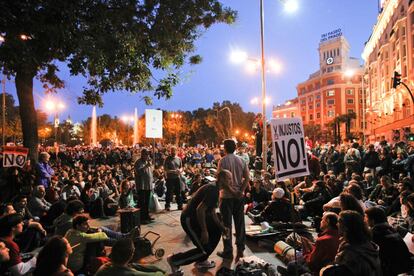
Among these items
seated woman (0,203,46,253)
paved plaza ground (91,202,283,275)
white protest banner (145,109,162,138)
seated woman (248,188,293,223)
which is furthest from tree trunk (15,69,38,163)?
seated woman (248,188,293,223)

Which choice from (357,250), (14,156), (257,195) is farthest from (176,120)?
(357,250)

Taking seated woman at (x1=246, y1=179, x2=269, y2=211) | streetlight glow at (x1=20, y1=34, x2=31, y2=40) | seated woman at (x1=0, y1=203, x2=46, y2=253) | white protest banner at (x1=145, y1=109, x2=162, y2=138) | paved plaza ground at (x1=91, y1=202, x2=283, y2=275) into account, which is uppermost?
streetlight glow at (x1=20, y1=34, x2=31, y2=40)

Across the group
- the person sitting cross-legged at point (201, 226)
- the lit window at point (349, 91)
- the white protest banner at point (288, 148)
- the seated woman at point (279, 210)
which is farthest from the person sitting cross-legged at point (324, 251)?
the lit window at point (349, 91)

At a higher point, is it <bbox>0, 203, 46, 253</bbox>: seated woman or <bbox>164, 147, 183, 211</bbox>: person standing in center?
<bbox>164, 147, 183, 211</bbox>: person standing in center

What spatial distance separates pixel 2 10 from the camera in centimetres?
880

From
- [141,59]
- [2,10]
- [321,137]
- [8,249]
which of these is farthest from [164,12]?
[321,137]

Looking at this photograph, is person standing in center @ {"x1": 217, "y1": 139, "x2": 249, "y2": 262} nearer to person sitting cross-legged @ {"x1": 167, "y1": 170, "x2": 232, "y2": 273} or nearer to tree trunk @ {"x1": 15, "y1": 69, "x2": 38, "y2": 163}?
person sitting cross-legged @ {"x1": 167, "y1": 170, "x2": 232, "y2": 273}

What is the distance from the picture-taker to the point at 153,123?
1250cm

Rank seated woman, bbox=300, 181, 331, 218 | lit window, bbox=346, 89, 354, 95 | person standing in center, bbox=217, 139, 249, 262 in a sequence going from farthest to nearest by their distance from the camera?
lit window, bbox=346, 89, 354, 95, seated woman, bbox=300, 181, 331, 218, person standing in center, bbox=217, 139, 249, 262

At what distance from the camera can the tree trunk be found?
Result: 1098 centimetres

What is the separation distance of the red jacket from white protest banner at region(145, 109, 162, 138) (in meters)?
8.36

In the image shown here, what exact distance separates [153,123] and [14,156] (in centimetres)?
441

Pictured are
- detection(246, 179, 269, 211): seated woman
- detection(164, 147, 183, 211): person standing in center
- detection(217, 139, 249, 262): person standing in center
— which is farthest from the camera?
detection(246, 179, 269, 211): seated woman

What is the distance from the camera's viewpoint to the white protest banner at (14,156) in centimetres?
1038
